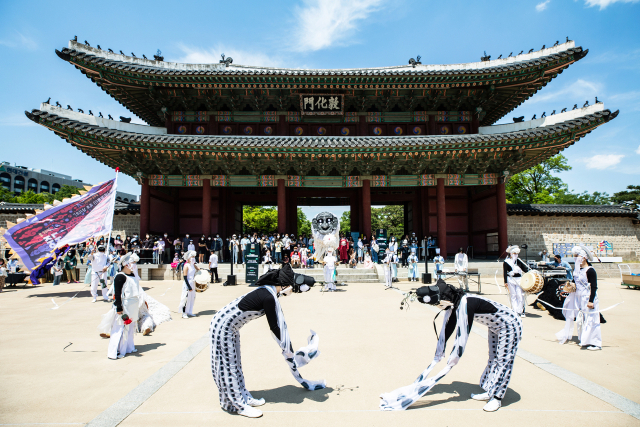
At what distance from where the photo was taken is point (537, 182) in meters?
36.6

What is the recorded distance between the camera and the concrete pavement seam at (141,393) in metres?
3.31

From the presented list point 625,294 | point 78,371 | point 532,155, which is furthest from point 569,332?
point 532,155

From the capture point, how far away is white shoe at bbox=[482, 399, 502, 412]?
350 centimetres

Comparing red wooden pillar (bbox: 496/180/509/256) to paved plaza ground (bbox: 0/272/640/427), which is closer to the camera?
paved plaza ground (bbox: 0/272/640/427)

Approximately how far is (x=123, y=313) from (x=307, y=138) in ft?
44.9

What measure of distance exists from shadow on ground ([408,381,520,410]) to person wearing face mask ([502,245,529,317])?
15.0 ft

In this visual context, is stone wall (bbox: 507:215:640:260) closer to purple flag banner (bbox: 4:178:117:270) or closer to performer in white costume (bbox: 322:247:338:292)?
performer in white costume (bbox: 322:247:338:292)

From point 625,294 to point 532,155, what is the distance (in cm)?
821

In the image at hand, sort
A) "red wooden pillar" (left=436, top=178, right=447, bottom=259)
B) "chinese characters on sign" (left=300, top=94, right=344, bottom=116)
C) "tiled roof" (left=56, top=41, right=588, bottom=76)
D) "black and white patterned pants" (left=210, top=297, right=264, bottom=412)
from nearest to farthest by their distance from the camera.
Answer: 1. "black and white patterned pants" (left=210, top=297, right=264, bottom=412)
2. "tiled roof" (left=56, top=41, right=588, bottom=76)
3. "red wooden pillar" (left=436, top=178, right=447, bottom=259)
4. "chinese characters on sign" (left=300, top=94, right=344, bottom=116)

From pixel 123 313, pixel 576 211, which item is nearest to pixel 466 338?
pixel 123 313

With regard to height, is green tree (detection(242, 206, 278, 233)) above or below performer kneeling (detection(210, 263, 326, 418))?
above

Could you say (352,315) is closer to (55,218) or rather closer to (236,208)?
(55,218)

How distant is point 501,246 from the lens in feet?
57.1

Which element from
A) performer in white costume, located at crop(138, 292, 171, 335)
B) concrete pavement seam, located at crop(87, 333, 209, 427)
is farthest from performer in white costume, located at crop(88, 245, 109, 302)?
concrete pavement seam, located at crop(87, 333, 209, 427)
